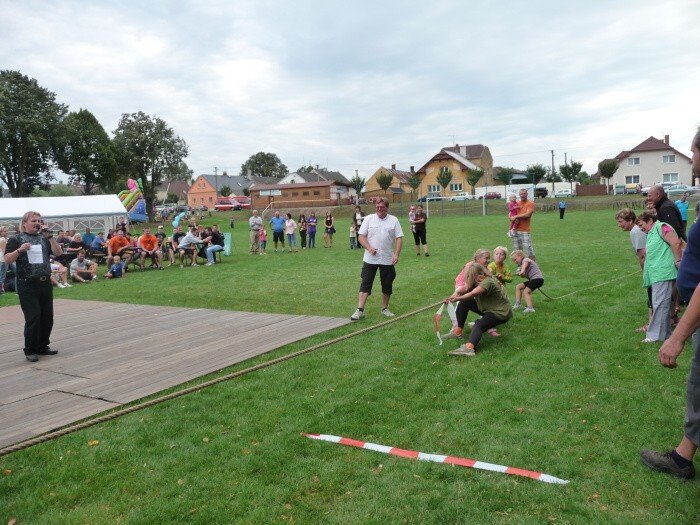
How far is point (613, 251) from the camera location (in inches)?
604

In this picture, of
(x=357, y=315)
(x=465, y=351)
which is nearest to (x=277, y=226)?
(x=357, y=315)

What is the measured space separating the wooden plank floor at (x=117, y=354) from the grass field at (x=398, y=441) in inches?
20.3

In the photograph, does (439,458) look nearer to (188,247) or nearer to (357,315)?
(357,315)

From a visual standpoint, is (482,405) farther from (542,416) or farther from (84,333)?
(84,333)

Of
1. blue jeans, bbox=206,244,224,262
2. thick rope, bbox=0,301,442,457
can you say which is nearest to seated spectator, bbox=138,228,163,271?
blue jeans, bbox=206,244,224,262

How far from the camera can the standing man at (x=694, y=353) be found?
2838 mm

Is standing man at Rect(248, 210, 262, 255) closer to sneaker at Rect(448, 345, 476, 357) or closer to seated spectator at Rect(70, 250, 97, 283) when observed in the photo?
seated spectator at Rect(70, 250, 97, 283)

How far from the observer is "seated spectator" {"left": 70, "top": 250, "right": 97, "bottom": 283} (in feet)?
50.8

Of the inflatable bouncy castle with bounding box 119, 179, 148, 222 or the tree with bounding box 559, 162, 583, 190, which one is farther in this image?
the tree with bounding box 559, 162, 583, 190

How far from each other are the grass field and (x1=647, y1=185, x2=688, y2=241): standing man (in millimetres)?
1401

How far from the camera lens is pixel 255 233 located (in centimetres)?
2117

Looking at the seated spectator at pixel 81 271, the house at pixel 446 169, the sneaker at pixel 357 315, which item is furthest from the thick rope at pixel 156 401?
the house at pixel 446 169

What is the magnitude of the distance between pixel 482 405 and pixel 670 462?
153 centimetres

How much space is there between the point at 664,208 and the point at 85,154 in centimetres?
5751
